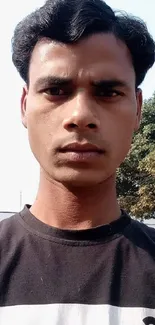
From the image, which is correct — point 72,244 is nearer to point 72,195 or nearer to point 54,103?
point 72,195

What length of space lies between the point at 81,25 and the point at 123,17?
0.97 feet

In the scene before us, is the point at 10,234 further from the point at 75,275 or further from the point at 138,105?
the point at 138,105

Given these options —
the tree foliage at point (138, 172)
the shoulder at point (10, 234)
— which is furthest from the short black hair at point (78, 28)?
the tree foliage at point (138, 172)

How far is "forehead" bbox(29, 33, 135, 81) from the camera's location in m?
1.99

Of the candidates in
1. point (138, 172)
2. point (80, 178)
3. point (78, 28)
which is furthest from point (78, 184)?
point (138, 172)

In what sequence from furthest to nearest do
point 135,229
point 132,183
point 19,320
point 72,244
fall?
1. point 132,183
2. point 135,229
3. point 72,244
4. point 19,320

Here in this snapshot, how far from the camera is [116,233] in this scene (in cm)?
206

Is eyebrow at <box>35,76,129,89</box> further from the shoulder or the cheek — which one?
the shoulder

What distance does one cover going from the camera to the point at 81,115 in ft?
6.28

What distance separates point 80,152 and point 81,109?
0.54ft

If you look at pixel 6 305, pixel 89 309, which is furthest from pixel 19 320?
pixel 89 309

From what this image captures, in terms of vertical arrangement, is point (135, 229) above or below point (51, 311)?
above

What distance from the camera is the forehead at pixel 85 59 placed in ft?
6.52

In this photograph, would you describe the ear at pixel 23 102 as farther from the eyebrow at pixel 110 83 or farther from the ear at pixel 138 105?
the ear at pixel 138 105
